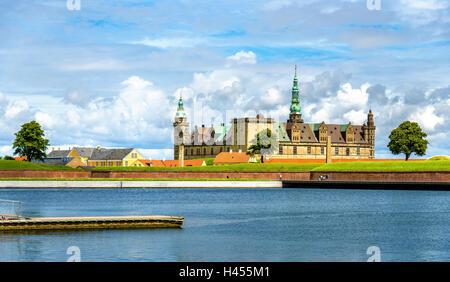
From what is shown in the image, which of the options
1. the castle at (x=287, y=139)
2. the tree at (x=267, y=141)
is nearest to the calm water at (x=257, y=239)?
the tree at (x=267, y=141)

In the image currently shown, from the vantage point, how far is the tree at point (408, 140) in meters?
129

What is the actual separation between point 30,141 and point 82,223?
81536mm

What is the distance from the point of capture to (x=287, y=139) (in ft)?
594

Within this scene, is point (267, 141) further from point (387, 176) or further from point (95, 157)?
point (387, 176)

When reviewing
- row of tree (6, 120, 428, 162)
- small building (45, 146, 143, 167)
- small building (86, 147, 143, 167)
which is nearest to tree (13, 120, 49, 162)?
row of tree (6, 120, 428, 162)

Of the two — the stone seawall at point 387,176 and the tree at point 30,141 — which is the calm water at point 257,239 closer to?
the stone seawall at point 387,176

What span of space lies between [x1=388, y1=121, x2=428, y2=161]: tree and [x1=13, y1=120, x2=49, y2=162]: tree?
6893 centimetres

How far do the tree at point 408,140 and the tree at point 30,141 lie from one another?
226 ft

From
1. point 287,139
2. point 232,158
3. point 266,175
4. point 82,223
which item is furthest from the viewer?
point 287,139

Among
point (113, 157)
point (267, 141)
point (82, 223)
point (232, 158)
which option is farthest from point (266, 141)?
point (82, 223)

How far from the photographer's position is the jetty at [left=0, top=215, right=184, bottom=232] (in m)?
35.0
